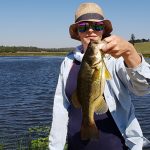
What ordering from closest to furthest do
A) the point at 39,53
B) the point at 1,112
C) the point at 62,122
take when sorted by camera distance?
the point at 62,122
the point at 1,112
the point at 39,53

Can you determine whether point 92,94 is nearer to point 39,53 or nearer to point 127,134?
point 127,134

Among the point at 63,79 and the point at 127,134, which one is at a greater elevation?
the point at 63,79

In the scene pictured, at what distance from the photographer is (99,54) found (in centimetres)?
356

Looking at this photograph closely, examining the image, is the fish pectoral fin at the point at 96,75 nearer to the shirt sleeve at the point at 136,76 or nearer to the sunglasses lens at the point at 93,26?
the shirt sleeve at the point at 136,76

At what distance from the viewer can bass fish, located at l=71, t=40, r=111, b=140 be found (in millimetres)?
3573

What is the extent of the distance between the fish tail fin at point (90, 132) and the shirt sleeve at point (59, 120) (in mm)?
453

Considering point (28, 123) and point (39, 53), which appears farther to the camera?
point (39, 53)

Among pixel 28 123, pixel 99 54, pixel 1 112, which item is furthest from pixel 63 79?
pixel 1 112

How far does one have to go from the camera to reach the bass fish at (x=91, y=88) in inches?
141

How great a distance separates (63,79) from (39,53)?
18254 centimetres

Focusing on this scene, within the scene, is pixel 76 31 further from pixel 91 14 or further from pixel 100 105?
pixel 100 105

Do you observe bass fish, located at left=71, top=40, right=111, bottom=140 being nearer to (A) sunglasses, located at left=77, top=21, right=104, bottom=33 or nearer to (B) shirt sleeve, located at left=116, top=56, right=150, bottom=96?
(B) shirt sleeve, located at left=116, top=56, right=150, bottom=96

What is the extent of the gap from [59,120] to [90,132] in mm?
639

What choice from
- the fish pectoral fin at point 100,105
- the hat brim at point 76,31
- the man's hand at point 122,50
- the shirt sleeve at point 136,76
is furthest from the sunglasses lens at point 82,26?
the fish pectoral fin at point 100,105
